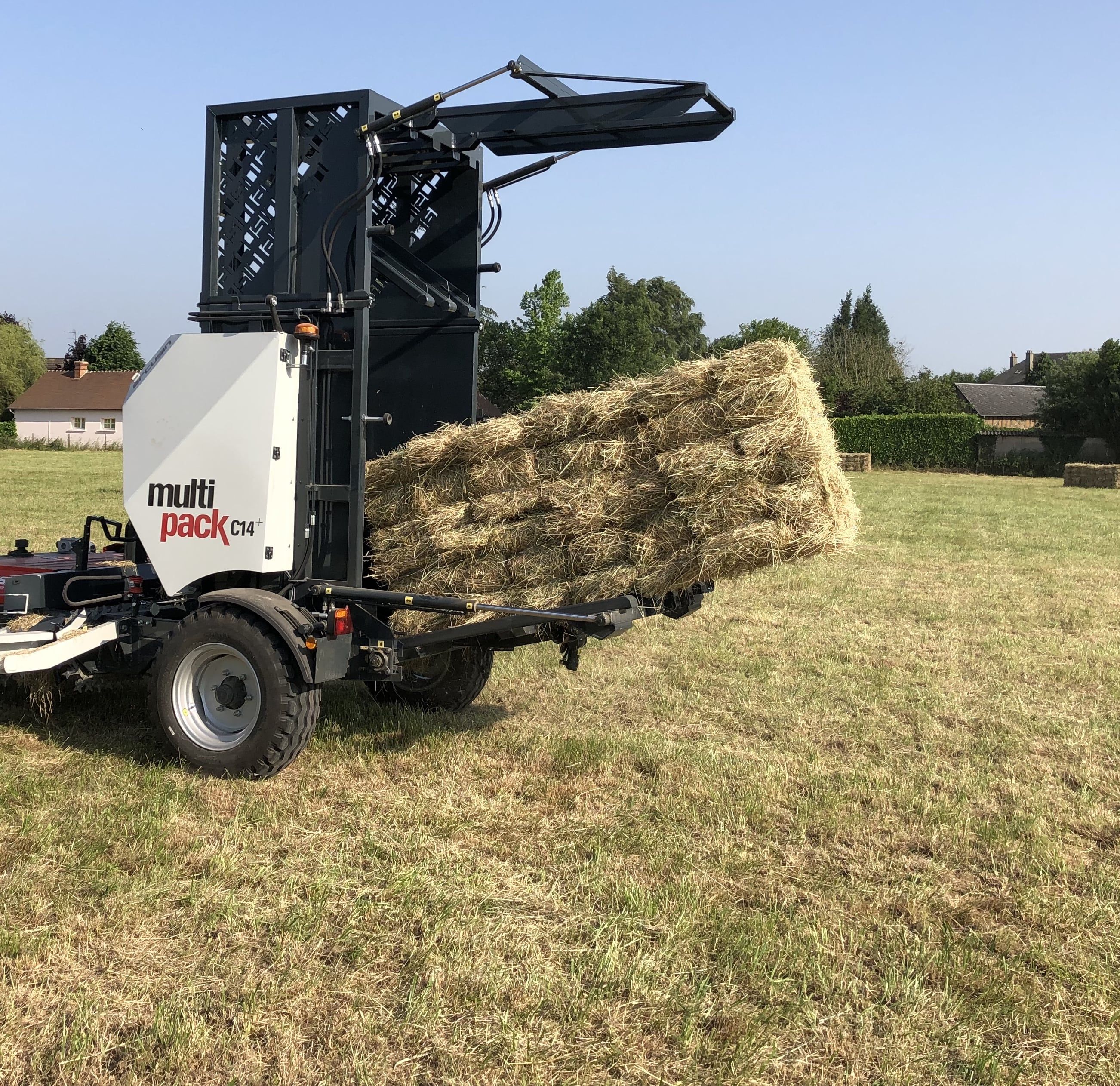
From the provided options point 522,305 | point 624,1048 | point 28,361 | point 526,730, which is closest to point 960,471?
point 522,305

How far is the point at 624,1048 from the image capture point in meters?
3.03

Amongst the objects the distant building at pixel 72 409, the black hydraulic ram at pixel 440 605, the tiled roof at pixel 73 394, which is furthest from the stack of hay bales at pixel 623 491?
the tiled roof at pixel 73 394

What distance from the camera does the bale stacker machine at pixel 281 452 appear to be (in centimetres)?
501

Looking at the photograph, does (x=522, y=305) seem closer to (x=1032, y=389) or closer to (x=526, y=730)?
(x=1032, y=389)

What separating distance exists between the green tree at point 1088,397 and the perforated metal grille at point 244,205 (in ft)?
150

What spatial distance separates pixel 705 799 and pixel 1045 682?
3776 mm

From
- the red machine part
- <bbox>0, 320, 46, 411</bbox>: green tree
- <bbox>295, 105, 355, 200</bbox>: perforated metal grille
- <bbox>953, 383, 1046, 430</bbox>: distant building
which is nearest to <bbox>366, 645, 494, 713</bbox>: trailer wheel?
the red machine part

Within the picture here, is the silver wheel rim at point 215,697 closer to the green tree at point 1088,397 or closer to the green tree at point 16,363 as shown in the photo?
the green tree at point 1088,397

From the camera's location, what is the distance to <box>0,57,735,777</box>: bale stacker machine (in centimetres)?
501

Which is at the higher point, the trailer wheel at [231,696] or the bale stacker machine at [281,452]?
the bale stacker machine at [281,452]

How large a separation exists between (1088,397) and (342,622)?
47768mm

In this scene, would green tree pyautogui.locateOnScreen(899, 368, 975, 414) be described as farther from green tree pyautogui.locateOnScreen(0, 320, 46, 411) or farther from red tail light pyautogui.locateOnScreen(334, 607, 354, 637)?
green tree pyautogui.locateOnScreen(0, 320, 46, 411)

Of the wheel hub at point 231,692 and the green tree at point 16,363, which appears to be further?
the green tree at point 16,363

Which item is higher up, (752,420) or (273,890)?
(752,420)
